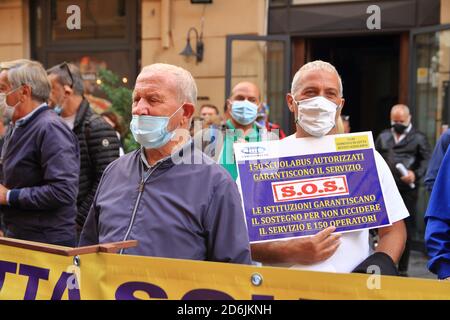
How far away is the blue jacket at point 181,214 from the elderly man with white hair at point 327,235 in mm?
284

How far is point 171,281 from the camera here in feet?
7.20

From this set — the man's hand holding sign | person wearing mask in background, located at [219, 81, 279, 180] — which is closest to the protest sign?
the man's hand holding sign

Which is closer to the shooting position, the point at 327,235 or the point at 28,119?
the point at 327,235

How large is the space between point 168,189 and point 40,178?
132cm

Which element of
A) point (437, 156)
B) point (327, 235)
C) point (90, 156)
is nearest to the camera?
point (327, 235)

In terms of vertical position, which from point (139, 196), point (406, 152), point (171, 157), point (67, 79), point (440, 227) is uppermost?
point (67, 79)

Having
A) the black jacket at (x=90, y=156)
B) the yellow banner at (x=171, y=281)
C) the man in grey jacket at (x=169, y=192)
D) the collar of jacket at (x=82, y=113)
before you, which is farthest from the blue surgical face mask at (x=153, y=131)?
the collar of jacket at (x=82, y=113)

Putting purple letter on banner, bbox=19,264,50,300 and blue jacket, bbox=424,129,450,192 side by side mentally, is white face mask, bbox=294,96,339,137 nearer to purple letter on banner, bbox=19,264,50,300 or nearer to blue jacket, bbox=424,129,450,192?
purple letter on banner, bbox=19,264,50,300

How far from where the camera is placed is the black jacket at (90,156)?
13.9 ft

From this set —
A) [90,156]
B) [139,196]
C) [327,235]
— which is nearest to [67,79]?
[90,156]

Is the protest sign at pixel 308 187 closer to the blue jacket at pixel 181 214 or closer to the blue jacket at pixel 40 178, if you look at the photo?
the blue jacket at pixel 181 214

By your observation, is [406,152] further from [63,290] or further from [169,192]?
[63,290]
